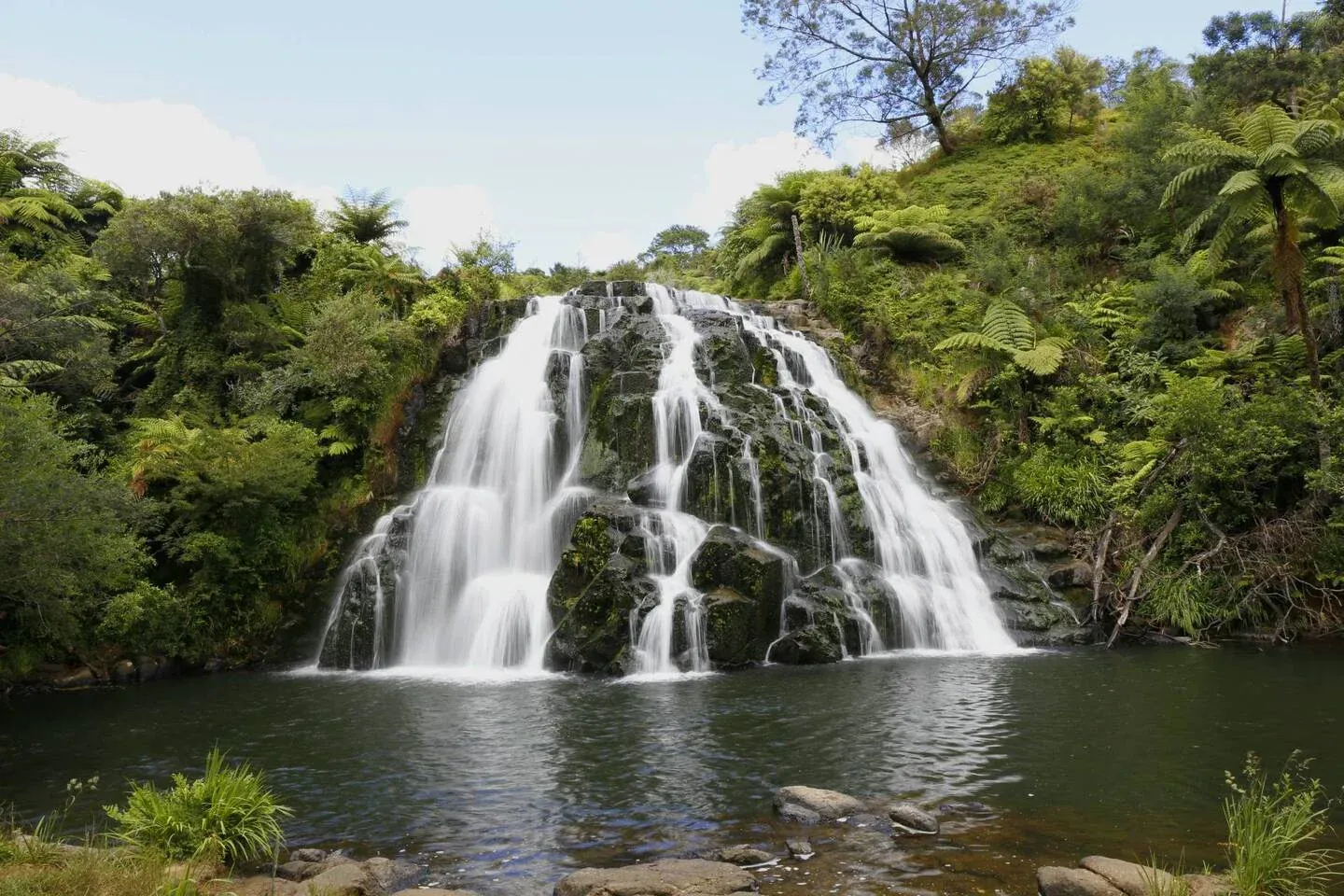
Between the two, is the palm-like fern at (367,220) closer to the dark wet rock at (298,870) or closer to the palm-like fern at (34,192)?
the palm-like fern at (34,192)

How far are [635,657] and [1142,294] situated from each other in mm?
15386

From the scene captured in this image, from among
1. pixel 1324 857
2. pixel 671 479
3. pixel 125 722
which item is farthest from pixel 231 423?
pixel 1324 857

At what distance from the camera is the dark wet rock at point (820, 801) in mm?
6961

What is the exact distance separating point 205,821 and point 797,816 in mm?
4641

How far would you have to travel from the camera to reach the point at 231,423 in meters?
19.2

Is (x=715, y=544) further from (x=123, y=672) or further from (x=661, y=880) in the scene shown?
(x=123, y=672)

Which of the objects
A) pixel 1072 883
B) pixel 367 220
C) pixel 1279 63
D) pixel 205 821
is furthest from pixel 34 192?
pixel 1279 63

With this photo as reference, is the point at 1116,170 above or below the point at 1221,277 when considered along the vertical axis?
above

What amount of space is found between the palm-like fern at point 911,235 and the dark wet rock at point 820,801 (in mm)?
22168

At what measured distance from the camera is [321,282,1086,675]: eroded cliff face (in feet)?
47.9

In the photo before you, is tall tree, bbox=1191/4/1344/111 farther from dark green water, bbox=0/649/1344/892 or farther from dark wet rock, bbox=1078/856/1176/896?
dark wet rock, bbox=1078/856/1176/896

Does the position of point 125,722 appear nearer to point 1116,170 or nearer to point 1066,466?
point 1066,466

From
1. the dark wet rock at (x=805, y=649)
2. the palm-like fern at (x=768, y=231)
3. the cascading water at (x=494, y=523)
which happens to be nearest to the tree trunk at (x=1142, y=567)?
the dark wet rock at (x=805, y=649)

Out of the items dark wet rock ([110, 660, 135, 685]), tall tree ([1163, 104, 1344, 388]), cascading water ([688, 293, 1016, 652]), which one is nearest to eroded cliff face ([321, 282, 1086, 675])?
cascading water ([688, 293, 1016, 652])
